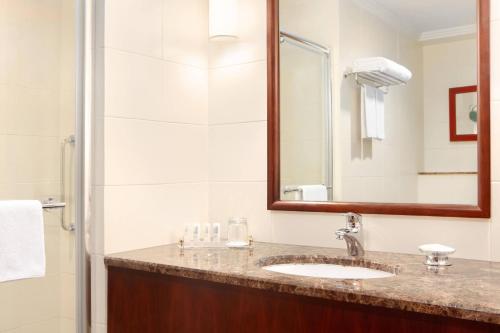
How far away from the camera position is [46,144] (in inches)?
64.7

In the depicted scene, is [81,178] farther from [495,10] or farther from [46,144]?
[495,10]

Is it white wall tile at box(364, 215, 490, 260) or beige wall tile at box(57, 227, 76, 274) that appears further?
beige wall tile at box(57, 227, 76, 274)

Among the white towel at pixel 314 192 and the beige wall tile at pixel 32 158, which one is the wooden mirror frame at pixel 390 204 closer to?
the white towel at pixel 314 192

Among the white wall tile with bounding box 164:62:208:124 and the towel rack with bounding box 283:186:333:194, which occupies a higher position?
the white wall tile with bounding box 164:62:208:124

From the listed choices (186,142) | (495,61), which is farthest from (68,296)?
(495,61)

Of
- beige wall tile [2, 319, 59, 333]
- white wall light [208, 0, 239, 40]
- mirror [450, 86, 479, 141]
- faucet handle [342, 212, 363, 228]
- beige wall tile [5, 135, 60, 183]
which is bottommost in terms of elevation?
beige wall tile [2, 319, 59, 333]

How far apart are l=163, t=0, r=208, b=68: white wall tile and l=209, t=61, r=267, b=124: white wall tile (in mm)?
114

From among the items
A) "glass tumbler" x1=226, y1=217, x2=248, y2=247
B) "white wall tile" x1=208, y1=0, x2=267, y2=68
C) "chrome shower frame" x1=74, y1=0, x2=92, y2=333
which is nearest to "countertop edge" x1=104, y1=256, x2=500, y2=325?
"chrome shower frame" x1=74, y1=0, x2=92, y2=333

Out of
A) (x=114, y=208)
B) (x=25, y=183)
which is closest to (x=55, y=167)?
(x=25, y=183)

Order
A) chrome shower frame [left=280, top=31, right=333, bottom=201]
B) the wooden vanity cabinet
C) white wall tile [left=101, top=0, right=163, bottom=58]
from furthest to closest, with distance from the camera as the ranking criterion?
chrome shower frame [left=280, top=31, right=333, bottom=201] < white wall tile [left=101, top=0, right=163, bottom=58] < the wooden vanity cabinet

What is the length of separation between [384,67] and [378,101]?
120mm

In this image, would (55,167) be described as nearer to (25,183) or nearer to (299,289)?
(25,183)

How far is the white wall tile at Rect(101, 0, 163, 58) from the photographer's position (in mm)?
1773

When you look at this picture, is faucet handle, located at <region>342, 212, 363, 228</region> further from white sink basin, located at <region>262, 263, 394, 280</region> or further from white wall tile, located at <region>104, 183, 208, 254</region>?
white wall tile, located at <region>104, 183, 208, 254</region>
